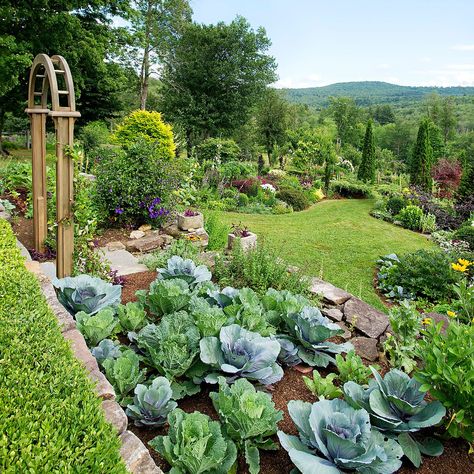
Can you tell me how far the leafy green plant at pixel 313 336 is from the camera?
2463mm

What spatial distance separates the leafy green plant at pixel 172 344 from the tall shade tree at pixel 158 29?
19851 millimetres

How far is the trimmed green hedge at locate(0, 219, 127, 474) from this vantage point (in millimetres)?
1156

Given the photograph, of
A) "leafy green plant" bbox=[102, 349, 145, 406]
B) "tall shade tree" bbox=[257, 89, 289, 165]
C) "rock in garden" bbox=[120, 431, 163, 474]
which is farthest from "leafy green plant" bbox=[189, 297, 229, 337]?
"tall shade tree" bbox=[257, 89, 289, 165]

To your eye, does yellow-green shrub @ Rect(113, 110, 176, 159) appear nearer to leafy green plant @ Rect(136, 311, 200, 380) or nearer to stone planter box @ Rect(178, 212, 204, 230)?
stone planter box @ Rect(178, 212, 204, 230)

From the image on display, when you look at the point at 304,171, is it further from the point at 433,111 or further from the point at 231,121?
the point at 433,111

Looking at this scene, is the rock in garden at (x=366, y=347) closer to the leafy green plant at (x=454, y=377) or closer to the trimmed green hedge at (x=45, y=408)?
the leafy green plant at (x=454, y=377)

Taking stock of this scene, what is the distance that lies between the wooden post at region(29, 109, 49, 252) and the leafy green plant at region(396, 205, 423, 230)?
8205mm

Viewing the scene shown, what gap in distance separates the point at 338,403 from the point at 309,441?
0.22 metres

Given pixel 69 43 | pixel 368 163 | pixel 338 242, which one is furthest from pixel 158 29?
pixel 338 242

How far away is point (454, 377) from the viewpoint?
1753 mm

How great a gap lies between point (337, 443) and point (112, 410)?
92 cm

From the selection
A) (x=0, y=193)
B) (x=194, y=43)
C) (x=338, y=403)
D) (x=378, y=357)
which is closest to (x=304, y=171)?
(x=194, y=43)

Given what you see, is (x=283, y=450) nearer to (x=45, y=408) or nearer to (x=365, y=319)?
(x=45, y=408)

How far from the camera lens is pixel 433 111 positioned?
43938 millimetres
